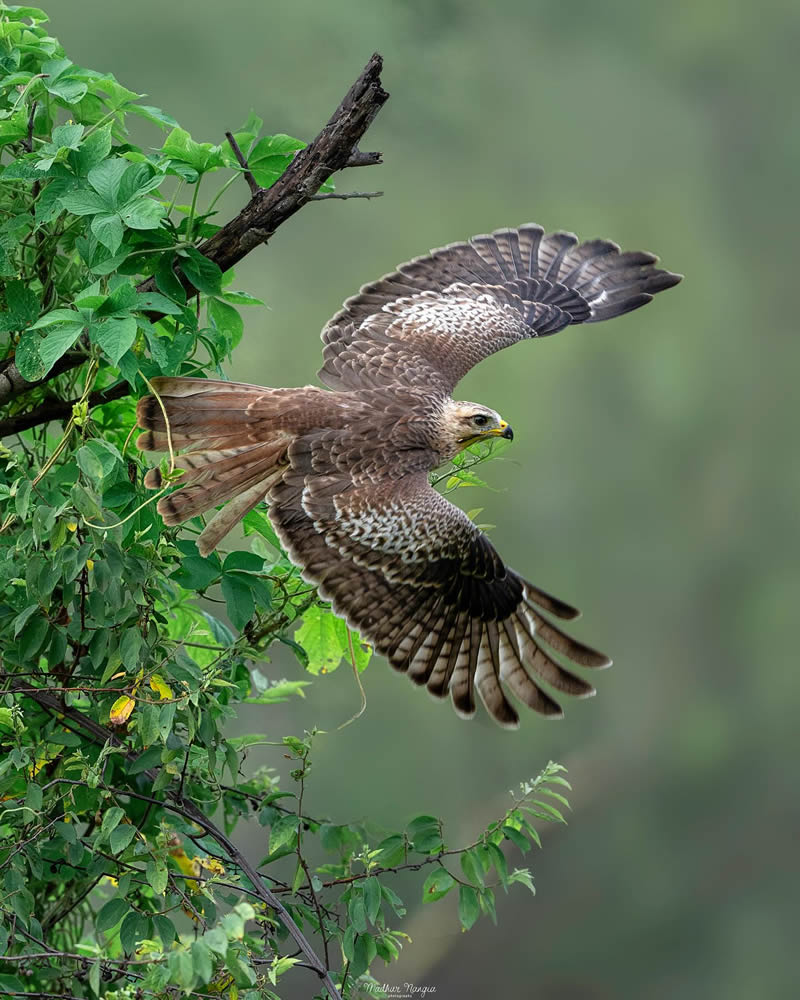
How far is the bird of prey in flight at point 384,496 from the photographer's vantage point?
6.90 ft

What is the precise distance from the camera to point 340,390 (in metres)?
2.41

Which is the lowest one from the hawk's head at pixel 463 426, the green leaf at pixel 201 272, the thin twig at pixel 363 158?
the green leaf at pixel 201 272

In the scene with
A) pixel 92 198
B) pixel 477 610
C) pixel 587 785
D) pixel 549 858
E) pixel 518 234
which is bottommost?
pixel 549 858

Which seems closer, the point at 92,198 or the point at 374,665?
the point at 92,198

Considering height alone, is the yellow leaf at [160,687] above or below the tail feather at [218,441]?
below

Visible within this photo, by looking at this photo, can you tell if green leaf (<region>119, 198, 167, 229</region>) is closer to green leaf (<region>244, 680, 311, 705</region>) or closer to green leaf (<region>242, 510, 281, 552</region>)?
green leaf (<region>242, 510, 281, 552</region>)

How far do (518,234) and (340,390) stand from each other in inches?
36.4

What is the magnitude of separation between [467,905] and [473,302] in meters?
1.54

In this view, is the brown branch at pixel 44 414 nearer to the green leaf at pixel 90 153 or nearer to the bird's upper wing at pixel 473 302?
the green leaf at pixel 90 153

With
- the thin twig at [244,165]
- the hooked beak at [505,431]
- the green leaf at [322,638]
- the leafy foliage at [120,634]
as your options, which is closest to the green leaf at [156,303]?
the leafy foliage at [120,634]

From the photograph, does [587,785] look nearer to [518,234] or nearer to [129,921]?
[518,234]

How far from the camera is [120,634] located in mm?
1704

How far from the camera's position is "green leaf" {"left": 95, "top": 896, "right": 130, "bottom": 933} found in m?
1.62

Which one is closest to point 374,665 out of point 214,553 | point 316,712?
point 316,712
